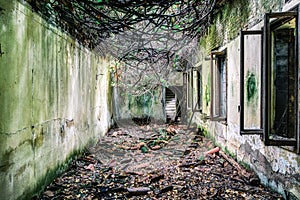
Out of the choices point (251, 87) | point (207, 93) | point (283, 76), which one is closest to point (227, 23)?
point (251, 87)

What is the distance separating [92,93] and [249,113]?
3.84 metres

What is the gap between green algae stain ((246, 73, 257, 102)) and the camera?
3852 millimetres

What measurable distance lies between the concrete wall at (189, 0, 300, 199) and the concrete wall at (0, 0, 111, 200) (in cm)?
274

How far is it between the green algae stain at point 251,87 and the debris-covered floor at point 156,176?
110cm

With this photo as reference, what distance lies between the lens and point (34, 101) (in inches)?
124

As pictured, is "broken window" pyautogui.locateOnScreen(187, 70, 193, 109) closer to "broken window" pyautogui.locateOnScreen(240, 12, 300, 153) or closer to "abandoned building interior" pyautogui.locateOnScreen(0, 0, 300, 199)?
"abandoned building interior" pyautogui.locateOnScreen(0, 0, 300, 199)

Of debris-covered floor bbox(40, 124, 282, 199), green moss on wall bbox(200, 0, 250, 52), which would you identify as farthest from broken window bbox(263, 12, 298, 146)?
green moss on wall bbox(200, 0, 250, 52)

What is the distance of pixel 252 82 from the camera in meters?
3.92

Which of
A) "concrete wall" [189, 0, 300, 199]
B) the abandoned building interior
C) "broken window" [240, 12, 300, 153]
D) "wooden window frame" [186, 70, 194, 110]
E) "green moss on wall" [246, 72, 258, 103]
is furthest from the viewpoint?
"wooden window frame" [186, 70, 194, 110]

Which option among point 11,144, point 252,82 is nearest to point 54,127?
point 11,144

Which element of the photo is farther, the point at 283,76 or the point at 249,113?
the point at 249,113

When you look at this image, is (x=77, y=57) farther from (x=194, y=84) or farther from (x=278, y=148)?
(x=194, y=84)

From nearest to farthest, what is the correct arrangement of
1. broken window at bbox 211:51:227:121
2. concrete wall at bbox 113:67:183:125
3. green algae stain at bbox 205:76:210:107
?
broken window at bbox 211:51:227:121
green algae stain at bbox 205:76:210:107
concrete wall at bbox 113:67:183:125

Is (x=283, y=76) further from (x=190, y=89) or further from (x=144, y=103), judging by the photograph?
(x=144, y=103)
